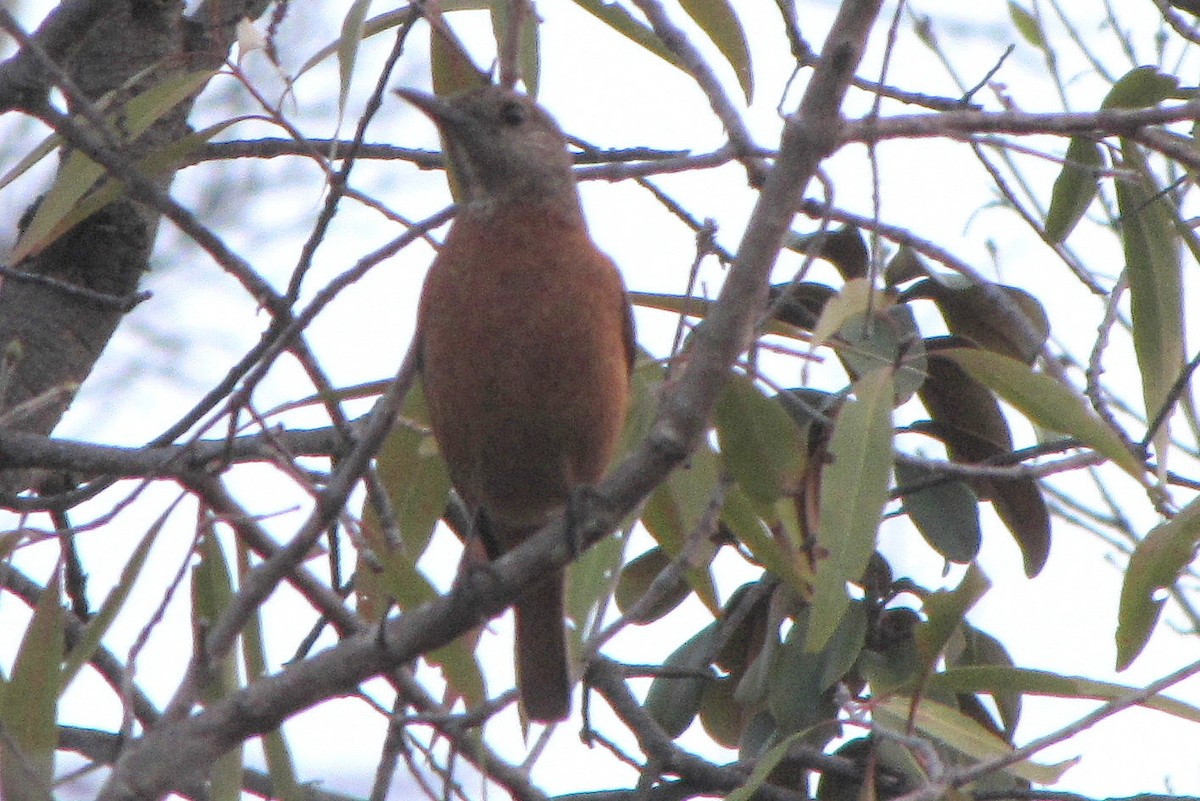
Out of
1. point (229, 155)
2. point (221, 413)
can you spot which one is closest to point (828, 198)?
point (221, 413)

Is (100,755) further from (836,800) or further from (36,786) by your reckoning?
(836,800)

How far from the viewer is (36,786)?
2.64 m

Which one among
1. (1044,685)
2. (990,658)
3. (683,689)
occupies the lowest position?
(1044,685)

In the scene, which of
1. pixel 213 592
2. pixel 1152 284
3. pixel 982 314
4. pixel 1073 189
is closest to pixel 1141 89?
pixel 1073 189

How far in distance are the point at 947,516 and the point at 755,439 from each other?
0.96 m

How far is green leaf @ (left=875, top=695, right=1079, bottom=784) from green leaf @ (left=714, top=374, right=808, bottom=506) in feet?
2.04

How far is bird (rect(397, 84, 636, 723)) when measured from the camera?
11.8ft

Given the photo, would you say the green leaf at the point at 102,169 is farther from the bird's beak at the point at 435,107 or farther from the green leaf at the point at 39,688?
the green leaf at the point at 39,688

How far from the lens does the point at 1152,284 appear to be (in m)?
3.71

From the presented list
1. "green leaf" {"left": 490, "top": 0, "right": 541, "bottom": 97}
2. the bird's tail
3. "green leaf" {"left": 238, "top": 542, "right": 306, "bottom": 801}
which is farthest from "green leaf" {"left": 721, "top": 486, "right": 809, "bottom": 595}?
"green leaf" {"left": 490, "top": 0, "right": 541, "bottom": 97}

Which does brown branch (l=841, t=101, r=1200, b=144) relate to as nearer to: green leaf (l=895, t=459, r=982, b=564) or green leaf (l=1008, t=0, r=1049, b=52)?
green leaf (l=895, t=459, r=982, b=564)

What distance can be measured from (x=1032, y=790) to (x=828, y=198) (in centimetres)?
149

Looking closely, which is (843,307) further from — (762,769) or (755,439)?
(762,769)

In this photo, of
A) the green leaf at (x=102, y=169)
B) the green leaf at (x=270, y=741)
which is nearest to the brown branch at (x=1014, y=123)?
the green leaf at (x=270, y=741)
